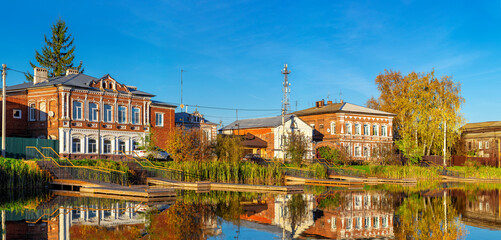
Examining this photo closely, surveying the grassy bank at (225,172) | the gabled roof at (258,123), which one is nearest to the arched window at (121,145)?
the grassy bank at (225,172)

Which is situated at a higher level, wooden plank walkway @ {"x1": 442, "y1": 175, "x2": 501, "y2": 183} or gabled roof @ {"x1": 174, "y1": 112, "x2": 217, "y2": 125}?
gabled roof @ {"x1": 174, "y1": 112, "x2": 217, "y2": 125}

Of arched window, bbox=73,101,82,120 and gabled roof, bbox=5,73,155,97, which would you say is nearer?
arched window, bbox=73,101,82,120

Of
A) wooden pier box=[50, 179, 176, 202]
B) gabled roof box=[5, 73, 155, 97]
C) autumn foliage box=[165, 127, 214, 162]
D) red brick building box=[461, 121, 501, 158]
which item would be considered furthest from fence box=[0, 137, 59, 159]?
red brick building box=[461, 121, 501, 158]

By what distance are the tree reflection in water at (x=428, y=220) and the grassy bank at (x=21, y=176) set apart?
21.6m

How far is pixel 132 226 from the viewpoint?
16.1 meters

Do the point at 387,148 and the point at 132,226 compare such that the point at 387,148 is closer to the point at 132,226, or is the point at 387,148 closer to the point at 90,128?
the point at 90,128

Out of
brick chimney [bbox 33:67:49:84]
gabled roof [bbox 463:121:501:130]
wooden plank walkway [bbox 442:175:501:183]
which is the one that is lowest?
wooden plank walkway [bbox 442:175:501:183]

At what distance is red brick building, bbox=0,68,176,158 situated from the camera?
45812 mm

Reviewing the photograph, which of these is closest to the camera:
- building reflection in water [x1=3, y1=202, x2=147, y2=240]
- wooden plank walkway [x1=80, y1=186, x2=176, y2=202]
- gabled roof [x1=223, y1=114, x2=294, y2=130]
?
building reflection in water [x1=3, y1=202, x2=147, y2=240]

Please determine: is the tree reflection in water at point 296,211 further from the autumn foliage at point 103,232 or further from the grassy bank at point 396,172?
the grassy bank at point 396,172

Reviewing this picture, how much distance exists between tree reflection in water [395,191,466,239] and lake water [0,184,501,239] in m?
0.03

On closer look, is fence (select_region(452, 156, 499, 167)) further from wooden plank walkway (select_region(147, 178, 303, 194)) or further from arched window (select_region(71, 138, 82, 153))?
arched window (select_region(71, 138, 82, 153))

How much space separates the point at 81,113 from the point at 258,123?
27458mm

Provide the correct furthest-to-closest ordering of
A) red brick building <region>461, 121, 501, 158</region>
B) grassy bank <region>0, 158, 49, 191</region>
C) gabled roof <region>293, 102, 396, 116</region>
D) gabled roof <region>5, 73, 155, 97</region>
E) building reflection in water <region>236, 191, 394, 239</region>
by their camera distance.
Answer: red brick building <region>461, 121, 501, 158</region> < gabled roof <region>293, 102, 396, 116</region> < gabled roof <region>5, 73, 155, 97</region> < grassy bank <region>0, 158, 49, 191</region> < building reflection in water <region>236, 191, 394, 239</region>
